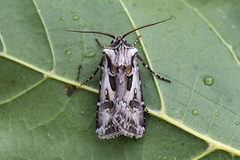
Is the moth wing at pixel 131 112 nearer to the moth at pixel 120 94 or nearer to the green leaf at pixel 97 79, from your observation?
the moth at pixel 120 94

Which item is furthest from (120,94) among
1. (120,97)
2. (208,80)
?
(208,80)

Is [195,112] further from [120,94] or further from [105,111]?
[105,111]

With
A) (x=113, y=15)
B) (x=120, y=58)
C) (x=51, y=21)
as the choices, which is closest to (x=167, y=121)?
(x=120, y=58)

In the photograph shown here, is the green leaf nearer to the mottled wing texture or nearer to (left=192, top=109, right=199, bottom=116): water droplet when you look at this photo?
(left=192, top=109, right=199, bottom=116): water droplet

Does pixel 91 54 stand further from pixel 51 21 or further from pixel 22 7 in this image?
pixel 22 7

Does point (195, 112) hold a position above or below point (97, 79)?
below

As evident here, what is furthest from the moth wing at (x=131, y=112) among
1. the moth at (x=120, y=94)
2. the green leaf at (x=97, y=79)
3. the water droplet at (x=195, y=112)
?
the water droplet at (x=195, y=112)

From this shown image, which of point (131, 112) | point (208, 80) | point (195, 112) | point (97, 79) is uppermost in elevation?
point (97, 79)
